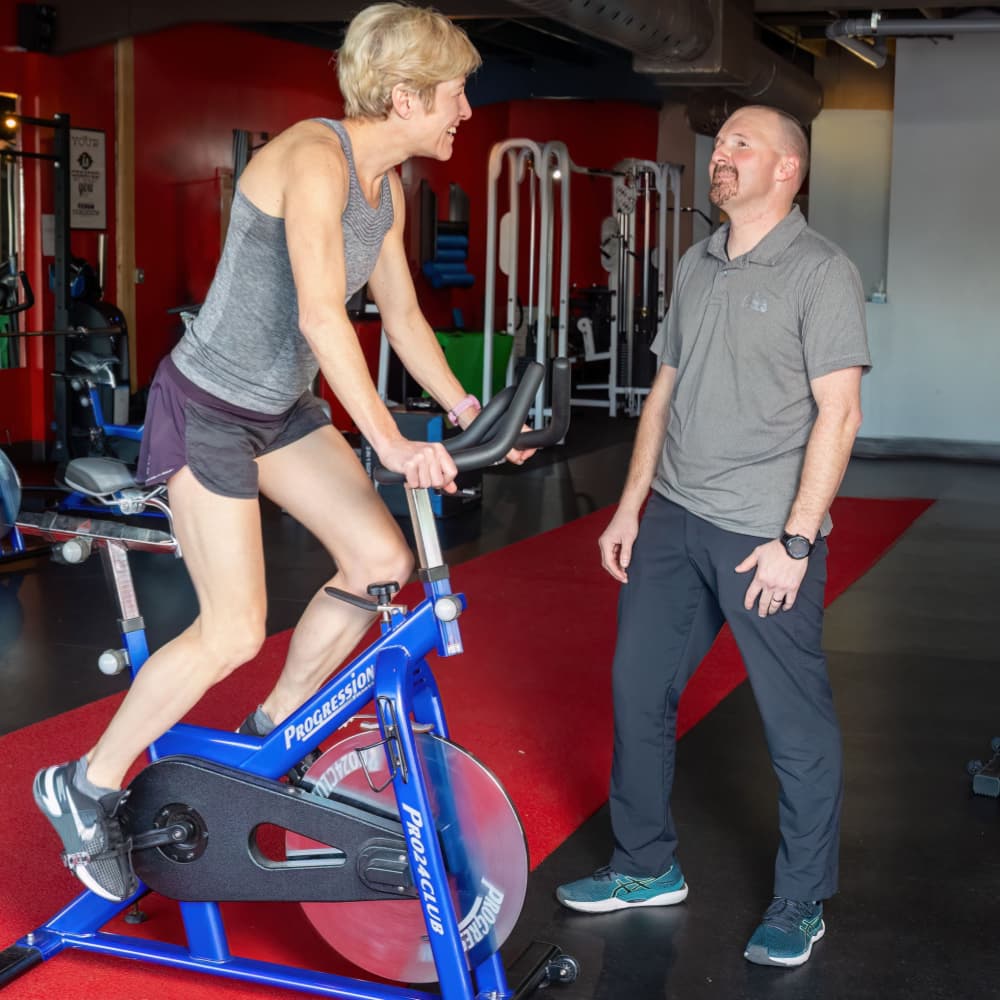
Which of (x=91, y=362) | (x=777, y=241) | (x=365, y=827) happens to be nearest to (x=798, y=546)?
(x=777, y=241)

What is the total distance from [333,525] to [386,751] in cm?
48

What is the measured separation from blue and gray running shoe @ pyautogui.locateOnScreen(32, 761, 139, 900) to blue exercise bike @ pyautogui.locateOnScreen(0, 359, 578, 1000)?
0.10 feet

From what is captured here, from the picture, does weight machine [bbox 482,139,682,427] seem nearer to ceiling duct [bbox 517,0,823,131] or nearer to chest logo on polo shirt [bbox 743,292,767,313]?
ceiling duct [bbox 517,0,823,131]

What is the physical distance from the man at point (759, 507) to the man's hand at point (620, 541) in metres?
0.05

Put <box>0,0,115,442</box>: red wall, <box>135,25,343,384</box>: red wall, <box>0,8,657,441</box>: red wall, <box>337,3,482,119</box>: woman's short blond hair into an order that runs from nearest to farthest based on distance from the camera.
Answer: <box>337,3,482,119</box>: woman's short blond hair → <box>0,0,115,442</box>: red wall → <box>0,8,657,441</box>: red wall → <box>135,25,343,384</box>: red wall

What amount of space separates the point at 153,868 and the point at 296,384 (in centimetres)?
83

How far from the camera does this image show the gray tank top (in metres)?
2.15

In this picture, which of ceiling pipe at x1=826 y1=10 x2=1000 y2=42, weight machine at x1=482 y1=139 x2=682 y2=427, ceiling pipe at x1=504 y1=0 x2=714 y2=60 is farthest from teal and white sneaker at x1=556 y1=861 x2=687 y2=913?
ceiling pipe at x1=826 y1=10 x2=1000 y2=42

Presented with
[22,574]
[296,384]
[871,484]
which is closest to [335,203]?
[296,384]

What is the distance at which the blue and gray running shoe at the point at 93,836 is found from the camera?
7.27 ft

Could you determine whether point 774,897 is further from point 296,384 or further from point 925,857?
point 296,384

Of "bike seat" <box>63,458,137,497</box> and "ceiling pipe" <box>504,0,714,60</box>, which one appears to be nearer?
"bike seat" <box>63,458,137,497</box>

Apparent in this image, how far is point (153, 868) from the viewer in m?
2.21

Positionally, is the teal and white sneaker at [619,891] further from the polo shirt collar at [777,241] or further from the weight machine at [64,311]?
the weight machine at [64,311]
